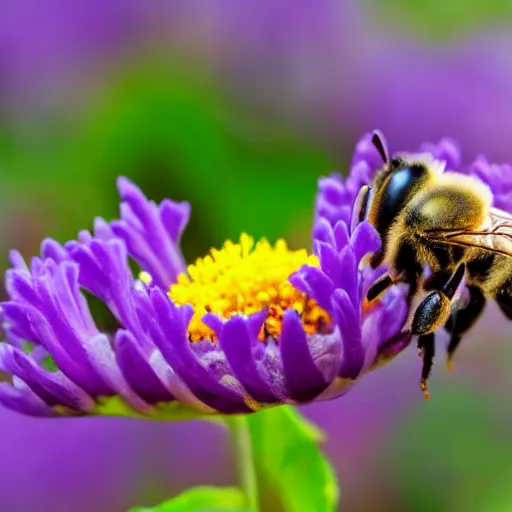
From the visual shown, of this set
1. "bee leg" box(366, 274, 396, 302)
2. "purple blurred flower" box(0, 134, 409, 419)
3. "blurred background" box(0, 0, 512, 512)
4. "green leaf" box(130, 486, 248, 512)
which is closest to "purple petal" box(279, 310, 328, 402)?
"purple blurred flower" box(0, 134, 409, 419)

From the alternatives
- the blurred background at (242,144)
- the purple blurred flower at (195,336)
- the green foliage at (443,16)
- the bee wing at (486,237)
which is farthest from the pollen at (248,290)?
the green foliage at (443,16)

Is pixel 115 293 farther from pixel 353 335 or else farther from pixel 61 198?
pixel 61 198

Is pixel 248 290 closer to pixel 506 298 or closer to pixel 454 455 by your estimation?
pixel 506 298

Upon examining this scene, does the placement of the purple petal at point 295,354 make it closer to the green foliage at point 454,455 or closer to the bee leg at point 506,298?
the bee leg at point 506,298

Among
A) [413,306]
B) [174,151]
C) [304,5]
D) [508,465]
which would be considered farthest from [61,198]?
[413,306]

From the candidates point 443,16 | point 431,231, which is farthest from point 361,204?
point 443,16

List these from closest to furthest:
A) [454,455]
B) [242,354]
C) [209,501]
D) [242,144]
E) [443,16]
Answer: [242,354] → [209,501] → [454,455] → [242,144] → [443,16]
